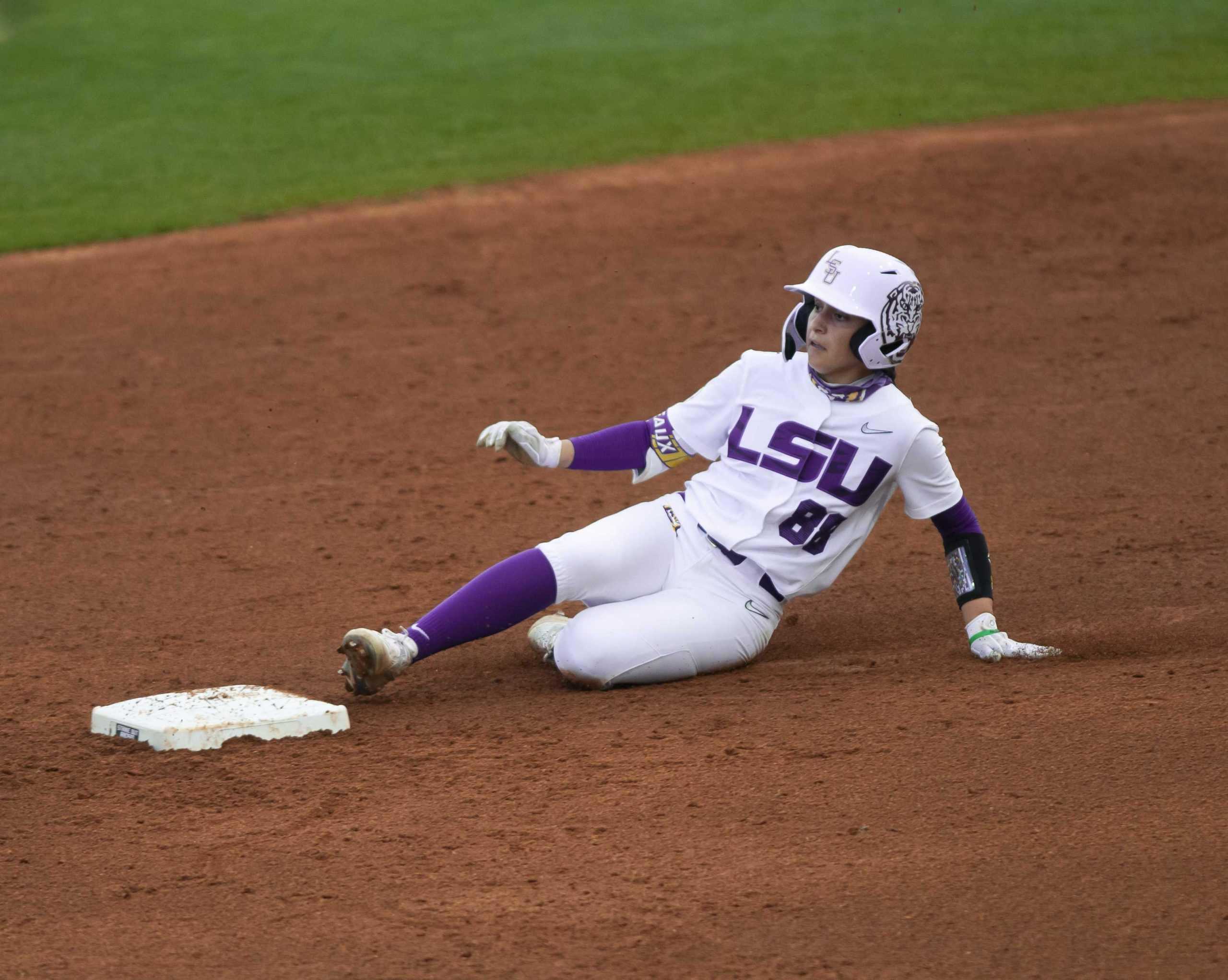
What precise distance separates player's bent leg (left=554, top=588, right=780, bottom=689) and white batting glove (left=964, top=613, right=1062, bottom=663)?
0.64 m

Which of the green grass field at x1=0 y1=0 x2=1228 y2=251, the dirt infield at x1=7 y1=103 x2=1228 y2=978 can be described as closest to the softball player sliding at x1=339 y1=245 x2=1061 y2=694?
the dirt infield at x1=7 y1=103 x2=1228 y2=978

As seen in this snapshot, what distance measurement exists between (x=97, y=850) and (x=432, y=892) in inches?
33.7

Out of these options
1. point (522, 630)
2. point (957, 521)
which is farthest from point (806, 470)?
point (522, 630)

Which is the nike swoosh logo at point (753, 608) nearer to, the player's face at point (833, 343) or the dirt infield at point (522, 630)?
the dirt infield at point (522, 630)

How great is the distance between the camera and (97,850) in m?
3.48

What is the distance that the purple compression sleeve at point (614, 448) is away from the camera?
4.70 metres

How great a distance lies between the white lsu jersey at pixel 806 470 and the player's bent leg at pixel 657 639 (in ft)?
0.61

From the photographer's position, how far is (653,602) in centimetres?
449

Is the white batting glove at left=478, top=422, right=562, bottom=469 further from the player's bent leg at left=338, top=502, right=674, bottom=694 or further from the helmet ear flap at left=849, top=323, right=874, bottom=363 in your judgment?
the helmet ear flap at left=849, top=323, right=874, bottom=363

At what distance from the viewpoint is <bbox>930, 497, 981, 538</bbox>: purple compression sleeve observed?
Result: 14.9 ft

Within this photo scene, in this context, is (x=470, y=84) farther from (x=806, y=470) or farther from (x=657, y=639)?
(x=657, y=639)

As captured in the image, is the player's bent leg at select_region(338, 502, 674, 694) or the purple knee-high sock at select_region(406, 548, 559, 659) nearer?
the player's bent leg at select_region(338, 502, 674, 694)

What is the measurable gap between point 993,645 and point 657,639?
1010 mm

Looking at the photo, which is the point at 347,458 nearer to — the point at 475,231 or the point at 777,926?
the point at 475,231
